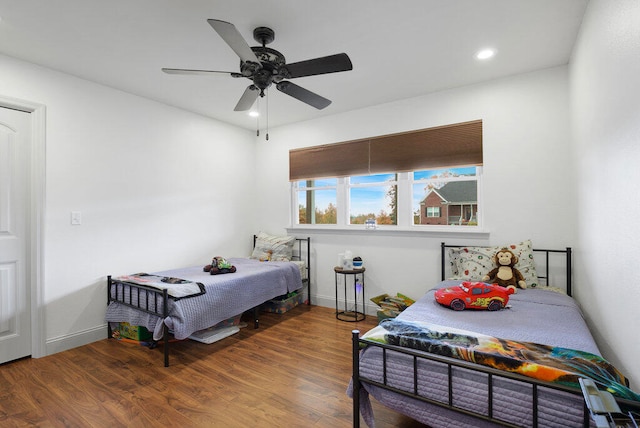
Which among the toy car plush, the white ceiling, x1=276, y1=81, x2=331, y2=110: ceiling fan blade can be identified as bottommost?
the toy car plush

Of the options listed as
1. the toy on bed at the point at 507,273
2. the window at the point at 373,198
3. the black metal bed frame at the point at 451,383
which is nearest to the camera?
the black metal bed frame at the point at 451,383

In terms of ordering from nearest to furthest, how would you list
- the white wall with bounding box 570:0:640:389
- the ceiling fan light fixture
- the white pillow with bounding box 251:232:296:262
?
the white wall with bounding box 570:0:640:389
the ceiling fan light fixture
the white pillow with bounding box 251:232:296:262

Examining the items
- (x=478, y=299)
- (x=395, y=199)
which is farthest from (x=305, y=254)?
(x=478, y=299)

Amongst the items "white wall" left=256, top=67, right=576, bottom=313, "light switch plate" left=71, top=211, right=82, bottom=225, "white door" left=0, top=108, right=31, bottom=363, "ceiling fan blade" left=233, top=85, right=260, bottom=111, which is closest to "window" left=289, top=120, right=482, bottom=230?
"white wall" left=256, top=67, right=576, bottom=313

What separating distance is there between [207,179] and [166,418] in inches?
115

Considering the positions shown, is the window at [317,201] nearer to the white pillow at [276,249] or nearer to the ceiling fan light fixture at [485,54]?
the white pillow at [276,249]

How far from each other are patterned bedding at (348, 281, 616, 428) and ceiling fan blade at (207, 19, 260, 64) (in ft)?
6.03

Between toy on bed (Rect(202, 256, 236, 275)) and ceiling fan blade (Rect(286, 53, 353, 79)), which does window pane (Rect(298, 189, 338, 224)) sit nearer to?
toy on bed (Rect(202, 256, 236, 275))

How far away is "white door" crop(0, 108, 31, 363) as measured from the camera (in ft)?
8.49

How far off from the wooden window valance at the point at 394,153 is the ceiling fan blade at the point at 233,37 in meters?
2.12

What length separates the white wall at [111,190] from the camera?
9.17 feet

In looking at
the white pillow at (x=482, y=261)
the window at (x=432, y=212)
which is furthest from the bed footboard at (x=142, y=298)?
the window at (x=432, y=212)

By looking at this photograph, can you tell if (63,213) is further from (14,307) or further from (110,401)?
(110,401)

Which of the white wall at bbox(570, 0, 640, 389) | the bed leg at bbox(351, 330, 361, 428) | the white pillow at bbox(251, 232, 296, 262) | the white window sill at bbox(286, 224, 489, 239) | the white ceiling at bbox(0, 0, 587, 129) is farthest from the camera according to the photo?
the white pillow at bbox(251, 232, 296, 262)
